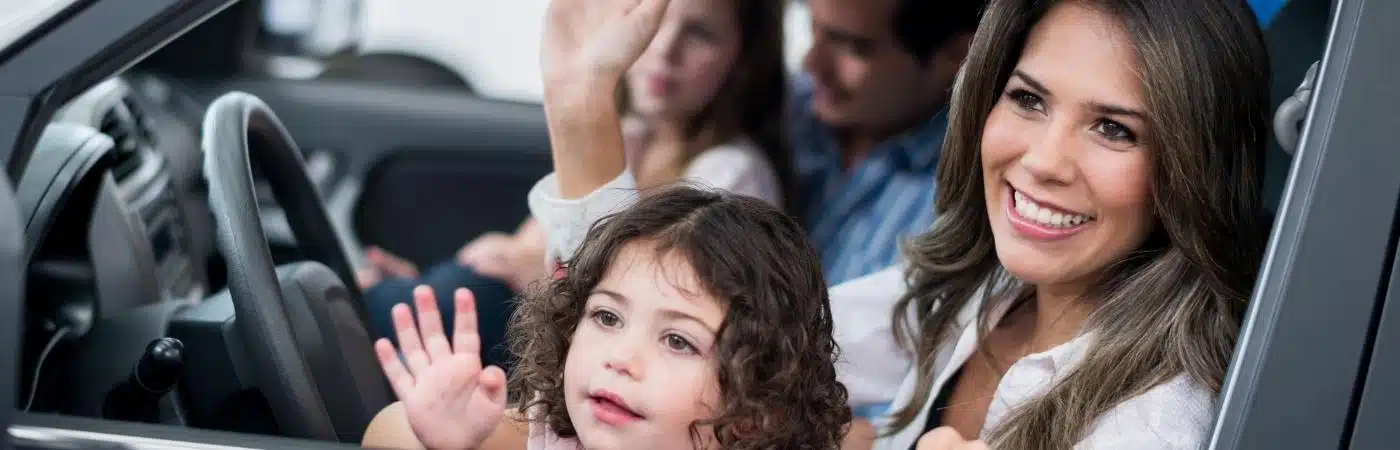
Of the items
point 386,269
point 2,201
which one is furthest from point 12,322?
point 386,269

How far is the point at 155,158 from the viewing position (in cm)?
211

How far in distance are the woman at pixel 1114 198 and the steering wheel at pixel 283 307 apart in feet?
1.15

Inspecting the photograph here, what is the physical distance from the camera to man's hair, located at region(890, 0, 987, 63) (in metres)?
1.87

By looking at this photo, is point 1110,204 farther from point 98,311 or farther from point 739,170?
point 98,311

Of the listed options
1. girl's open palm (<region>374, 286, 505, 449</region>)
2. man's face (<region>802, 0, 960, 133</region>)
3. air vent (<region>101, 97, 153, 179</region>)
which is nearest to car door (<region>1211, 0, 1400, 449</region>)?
girl's open palm (<region>374, 286, 505, 449</region>)

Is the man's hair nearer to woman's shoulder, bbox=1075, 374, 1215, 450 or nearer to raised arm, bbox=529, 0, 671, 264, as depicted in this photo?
raised arm, bbox=529, 0, 671, 264

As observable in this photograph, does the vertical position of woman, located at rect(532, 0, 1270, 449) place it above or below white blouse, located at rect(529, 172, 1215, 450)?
above

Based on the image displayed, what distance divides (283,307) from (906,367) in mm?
762

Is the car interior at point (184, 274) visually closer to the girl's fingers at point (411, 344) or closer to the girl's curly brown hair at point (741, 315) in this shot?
the girl's fingers at point (411, 344)

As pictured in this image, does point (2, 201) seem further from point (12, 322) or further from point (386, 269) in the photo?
point (386, 269)

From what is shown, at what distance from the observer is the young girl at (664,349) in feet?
4.13

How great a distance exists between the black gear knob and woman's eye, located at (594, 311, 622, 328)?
0.42 meters

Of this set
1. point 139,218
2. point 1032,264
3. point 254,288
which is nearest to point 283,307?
point 254,288

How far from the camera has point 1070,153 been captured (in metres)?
1.33
